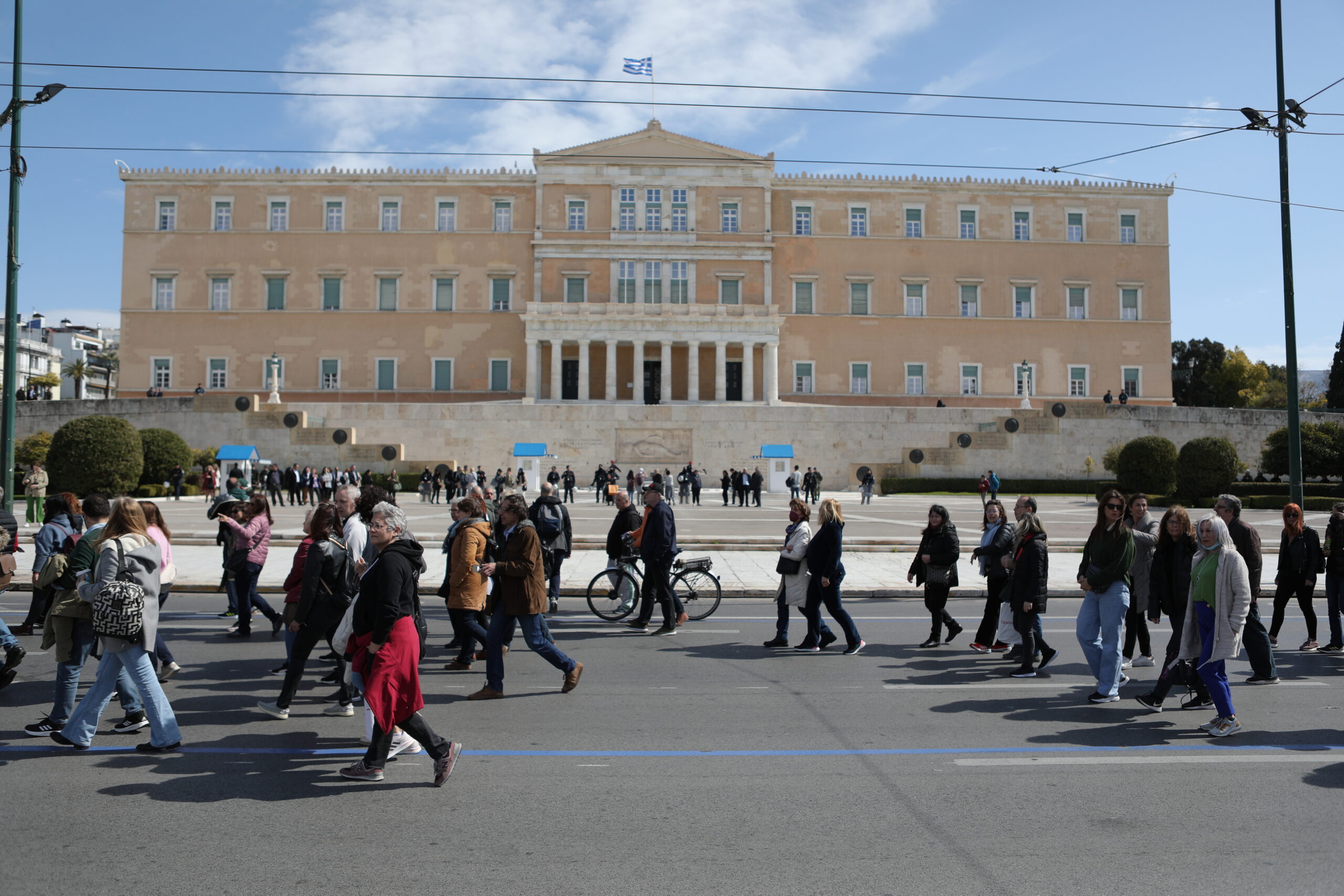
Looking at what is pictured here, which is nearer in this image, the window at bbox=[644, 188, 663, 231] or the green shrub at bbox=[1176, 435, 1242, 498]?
the green shrub at bbox=[1176, 435, 1242, 498]

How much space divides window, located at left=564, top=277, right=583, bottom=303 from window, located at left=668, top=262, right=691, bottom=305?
502 cm

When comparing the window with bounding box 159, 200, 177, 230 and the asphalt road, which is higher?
the window with bounding box 159, 200, 177, 230

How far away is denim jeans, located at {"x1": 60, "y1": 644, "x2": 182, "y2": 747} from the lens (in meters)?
6.02

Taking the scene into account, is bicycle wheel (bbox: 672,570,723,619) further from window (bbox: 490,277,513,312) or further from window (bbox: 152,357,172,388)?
window (bbox: 152,357,172,388)

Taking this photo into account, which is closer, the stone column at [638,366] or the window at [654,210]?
the stone column at [638,366]

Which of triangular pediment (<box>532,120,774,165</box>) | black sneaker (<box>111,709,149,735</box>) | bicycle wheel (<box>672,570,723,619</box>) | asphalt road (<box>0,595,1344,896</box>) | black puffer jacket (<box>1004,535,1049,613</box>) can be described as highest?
triangular pediment (<box>532,120,774,165</box>)

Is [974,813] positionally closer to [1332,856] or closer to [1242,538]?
[1332,856]

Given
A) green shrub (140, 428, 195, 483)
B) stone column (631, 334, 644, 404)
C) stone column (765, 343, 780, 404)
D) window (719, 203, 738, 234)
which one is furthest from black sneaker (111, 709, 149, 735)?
window (719, 203, 738, 234)

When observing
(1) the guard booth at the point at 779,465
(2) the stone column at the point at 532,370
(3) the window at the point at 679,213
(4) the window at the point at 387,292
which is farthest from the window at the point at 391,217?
(1) the guard booth at the point at 779,465

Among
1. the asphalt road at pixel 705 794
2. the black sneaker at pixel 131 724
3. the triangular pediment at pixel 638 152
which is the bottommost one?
the asphalt road at pixel 705 794

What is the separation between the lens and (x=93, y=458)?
30.8 meters

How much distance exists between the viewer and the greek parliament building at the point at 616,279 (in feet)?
178

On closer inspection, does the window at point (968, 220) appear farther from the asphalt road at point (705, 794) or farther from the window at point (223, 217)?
the asphalt road at point (705, 794)

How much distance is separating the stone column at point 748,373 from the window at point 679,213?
27.4 ft
